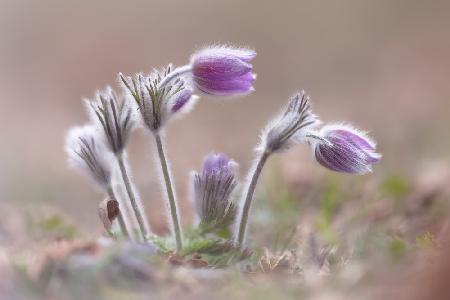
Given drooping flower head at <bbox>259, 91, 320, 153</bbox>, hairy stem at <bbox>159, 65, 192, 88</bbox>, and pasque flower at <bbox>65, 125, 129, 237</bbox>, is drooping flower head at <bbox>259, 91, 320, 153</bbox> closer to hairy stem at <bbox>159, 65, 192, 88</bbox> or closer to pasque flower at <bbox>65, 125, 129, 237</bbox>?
hairy stem at <bbox>159, 65, 192, 88</bbox>

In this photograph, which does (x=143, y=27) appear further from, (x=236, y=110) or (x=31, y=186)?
(x=31, y=186)

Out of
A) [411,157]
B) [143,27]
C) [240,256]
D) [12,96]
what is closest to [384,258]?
[240,256]

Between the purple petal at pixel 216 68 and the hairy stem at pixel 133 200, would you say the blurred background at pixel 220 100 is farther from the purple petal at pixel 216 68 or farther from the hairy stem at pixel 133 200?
the purple petal at pixel 216 68

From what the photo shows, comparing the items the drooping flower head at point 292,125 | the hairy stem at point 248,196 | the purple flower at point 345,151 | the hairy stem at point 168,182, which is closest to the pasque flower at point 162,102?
the hairy stem at point 168,182

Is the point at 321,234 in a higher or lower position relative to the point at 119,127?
lower

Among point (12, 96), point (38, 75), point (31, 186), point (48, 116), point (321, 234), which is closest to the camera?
point (321, 234)

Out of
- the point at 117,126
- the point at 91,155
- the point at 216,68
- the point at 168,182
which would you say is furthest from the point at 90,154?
the point at 216,68
